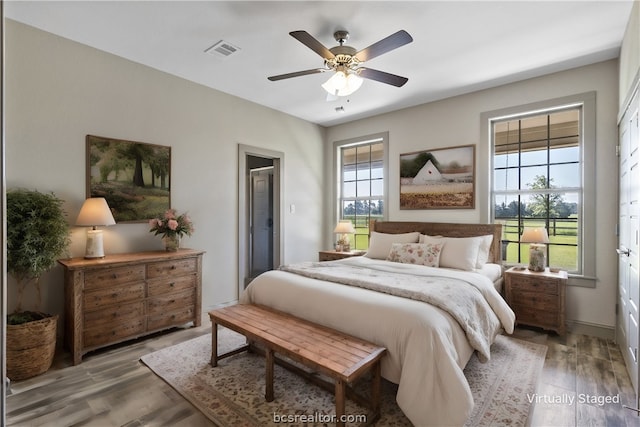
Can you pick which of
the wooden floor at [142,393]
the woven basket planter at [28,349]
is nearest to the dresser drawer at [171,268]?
the wooden floor at [142,393]

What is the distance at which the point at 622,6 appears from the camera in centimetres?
235

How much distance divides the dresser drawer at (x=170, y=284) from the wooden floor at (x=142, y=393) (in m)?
0.53

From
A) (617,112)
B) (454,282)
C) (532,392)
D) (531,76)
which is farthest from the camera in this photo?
(531,76)

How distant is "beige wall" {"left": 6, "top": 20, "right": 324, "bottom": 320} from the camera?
265 centimetres

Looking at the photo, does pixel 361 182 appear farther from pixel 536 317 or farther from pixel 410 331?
pixel 410 331

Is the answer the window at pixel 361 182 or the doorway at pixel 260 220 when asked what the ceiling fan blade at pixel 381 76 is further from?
the doorway at pixel 260 220

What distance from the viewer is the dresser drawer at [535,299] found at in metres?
3.16

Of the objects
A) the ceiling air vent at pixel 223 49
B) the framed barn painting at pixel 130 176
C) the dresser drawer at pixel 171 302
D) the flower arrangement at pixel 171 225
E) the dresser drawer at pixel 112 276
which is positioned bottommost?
the dresser drawer at pixel 171 302

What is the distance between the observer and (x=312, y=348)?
195 cm

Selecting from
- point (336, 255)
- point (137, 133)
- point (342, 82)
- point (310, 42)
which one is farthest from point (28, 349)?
point (336, 255)

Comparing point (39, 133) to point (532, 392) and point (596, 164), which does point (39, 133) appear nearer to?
point (532, 392)

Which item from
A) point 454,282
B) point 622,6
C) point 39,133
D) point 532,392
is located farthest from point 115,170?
point 622,6

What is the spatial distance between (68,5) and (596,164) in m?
4.95

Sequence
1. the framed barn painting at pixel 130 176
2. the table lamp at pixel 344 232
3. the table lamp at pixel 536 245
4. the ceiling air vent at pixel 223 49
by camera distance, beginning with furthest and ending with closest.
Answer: the table lamp at pixel 344 232 < the table lamp at pixel 536 245 < the framed barn painting at pixel 130 176 < the ceiling air vent at pixel 223 49
